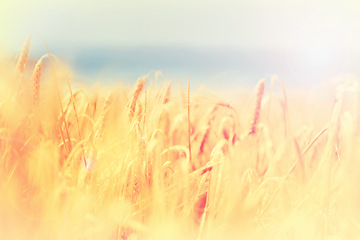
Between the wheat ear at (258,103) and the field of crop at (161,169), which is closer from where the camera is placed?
the field of crop at (161,169)

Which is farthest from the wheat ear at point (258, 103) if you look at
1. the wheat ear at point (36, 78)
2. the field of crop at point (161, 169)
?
the wheat ear at point (36, 78)

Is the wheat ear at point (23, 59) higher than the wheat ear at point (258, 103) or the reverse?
higher

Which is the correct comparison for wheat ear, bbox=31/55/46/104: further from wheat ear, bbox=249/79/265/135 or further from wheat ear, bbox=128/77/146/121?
wheat ear, bbox=249/79/265/135

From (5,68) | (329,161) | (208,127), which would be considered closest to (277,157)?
(329,161)

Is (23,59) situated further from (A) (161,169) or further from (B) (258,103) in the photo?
(B) (258,103)

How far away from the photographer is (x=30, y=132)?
101 cm

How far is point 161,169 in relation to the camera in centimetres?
92

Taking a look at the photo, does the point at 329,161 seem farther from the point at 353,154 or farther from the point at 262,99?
the point at 262,99

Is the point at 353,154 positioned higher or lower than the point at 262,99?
lower

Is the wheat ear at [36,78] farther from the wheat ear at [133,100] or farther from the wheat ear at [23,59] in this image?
the wheat ear at [133,100]

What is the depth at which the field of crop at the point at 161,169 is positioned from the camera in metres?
0.87

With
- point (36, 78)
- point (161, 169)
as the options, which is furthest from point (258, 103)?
point (36, 78)

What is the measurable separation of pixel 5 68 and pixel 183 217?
713 millimetres

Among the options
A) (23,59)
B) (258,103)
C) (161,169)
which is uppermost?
(23,59)
